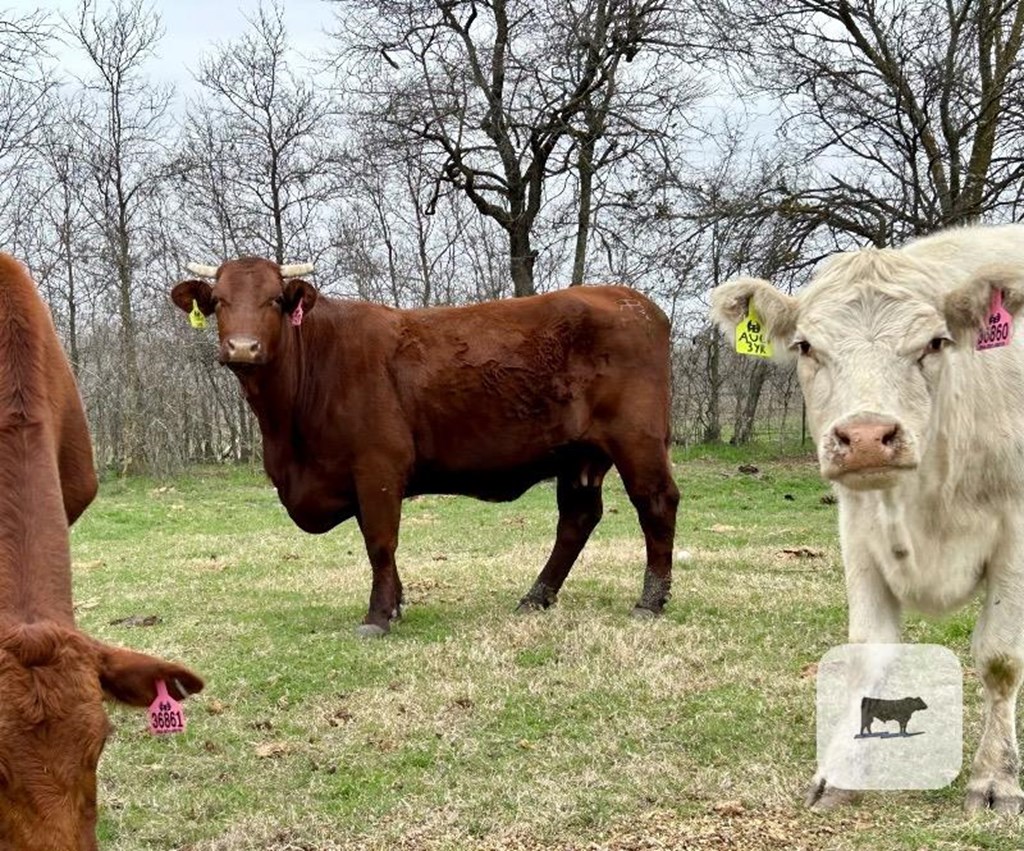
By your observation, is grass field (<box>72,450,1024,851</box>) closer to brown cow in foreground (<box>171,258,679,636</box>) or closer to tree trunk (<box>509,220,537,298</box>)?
brown cow in foreground (<box>171,258,679,636</box>)

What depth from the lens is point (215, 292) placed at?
6.89 meters

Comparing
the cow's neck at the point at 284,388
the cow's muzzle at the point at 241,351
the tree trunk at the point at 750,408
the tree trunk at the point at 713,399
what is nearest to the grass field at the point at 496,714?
the cow's neck at the point at 284,388

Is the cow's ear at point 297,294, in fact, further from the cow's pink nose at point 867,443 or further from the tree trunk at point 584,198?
the tree trunk at point 584,198

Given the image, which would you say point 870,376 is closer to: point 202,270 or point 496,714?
point 496,714

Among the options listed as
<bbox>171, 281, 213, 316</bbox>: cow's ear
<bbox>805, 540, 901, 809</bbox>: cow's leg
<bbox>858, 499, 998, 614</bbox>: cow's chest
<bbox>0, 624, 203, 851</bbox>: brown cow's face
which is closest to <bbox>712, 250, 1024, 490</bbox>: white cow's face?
<bbox>858, 499, 998, 614</bbox>: cow's chest

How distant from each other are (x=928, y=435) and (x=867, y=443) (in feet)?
1.63

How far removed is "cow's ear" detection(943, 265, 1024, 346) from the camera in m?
3.49

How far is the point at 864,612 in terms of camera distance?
386cm

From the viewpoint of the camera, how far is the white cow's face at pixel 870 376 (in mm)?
3127

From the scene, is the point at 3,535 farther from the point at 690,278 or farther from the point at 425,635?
the point at 690,278

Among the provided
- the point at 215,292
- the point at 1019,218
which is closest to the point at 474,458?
the point at 215,292

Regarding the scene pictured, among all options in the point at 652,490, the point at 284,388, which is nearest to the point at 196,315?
the point at 284,388

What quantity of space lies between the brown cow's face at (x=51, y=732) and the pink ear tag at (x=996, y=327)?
2.94 meters

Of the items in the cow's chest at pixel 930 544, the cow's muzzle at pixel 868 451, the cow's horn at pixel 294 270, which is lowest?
the cow's chest at pixel 930 544
